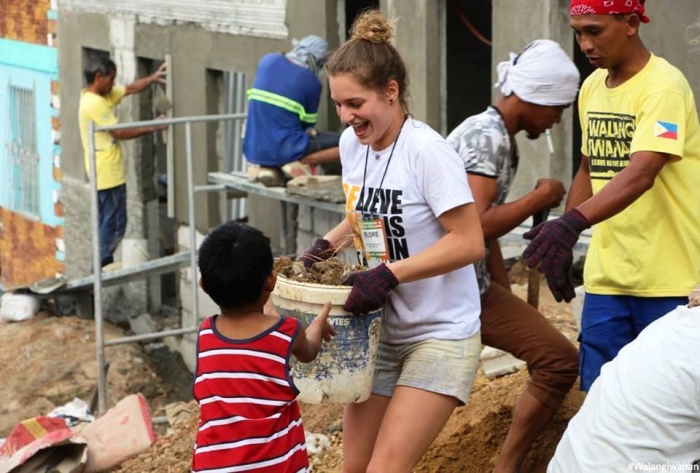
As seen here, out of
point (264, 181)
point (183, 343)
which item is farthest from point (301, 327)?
point (183, 343)

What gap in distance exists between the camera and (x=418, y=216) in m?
4.04

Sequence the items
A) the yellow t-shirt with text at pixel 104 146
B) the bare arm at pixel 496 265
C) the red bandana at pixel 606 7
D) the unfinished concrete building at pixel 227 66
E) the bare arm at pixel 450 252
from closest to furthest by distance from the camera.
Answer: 1. the bare arm at pixel 450 252
2. the red bandana at pixel 606 7
3. the bare arm at pixel 496 265
4. the unfinished concrete building at pixel 227 66
5. the yellow t-shirt with text at pixel 104 146

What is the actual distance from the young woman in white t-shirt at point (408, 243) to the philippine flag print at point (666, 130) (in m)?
0.74

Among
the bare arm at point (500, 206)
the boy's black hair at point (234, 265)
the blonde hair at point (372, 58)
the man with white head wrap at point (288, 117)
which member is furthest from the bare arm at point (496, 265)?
the man with white head wrap at point (288, 117)

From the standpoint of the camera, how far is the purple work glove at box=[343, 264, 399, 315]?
3.92 m

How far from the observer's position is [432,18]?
937cm

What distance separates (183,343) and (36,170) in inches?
215

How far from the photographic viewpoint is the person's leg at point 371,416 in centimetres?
428

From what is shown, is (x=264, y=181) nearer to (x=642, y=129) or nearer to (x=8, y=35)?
(x=642, y=129)

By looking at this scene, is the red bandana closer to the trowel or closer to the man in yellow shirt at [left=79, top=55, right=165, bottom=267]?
the man in yellow shirt at [left=79, top=55, right=165, bottom=267]

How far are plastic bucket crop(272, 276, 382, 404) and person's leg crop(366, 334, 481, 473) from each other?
144 mm

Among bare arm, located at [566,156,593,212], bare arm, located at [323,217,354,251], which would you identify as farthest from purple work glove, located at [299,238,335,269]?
bare arm, located at [566,156,593,212]

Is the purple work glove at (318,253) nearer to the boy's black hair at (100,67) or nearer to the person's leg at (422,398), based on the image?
the person's leg at (422,398)

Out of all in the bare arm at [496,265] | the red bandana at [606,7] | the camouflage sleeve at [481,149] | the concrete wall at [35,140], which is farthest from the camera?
the concrete wall at [35,140]
